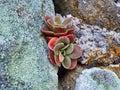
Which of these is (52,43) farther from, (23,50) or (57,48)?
(23,50)

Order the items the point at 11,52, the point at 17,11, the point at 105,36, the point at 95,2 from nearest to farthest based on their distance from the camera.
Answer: the point at 11,52, the point at 17,11, the point at 105,36, the point at 95,2

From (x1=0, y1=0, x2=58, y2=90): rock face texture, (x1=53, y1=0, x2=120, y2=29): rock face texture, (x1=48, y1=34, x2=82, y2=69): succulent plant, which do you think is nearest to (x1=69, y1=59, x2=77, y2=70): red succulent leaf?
(x1=48, y1=34, x2=82, y2=69): succulent plant

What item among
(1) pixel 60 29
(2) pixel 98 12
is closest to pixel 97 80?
(1) pixel 60 29

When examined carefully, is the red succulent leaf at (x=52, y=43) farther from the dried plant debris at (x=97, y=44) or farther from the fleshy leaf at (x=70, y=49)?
the dried plant debris at (x=97, y=44)

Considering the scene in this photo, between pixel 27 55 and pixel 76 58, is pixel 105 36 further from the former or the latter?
pixel 27 55

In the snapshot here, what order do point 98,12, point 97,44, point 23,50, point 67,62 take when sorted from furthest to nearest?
point 98,12, point 97,44, point 67,62, point 23,50

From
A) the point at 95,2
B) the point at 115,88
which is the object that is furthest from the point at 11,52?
the point at 95,2
